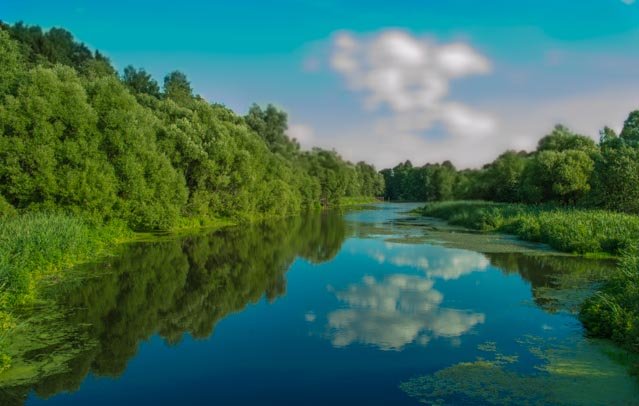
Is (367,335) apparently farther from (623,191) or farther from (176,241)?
(623,191)

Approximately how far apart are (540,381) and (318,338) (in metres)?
5.22

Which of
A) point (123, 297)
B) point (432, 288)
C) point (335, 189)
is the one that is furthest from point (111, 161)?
point (335, 189)

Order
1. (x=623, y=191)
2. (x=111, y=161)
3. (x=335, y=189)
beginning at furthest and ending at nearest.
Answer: (x=335, y=189) < (x=623, y=191) < (x=111, y=161)

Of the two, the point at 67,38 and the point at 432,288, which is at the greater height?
the point at 67,38

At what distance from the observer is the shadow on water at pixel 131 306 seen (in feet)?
33.8

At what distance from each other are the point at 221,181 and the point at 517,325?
114 ft

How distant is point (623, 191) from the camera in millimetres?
36469

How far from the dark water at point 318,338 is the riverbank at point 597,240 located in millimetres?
637

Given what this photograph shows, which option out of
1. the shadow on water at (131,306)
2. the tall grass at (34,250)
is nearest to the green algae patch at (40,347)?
the shadow on water at (131,306)

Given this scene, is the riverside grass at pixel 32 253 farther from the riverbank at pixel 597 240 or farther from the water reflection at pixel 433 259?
the water reflection at pixel 433 259

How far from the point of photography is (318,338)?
12555 mm

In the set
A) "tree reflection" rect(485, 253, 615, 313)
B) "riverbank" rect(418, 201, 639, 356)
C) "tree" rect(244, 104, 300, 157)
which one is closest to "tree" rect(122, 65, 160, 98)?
"tree" rect(244, 104, 300, 157)

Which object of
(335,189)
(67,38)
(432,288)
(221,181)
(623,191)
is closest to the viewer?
(432,288)

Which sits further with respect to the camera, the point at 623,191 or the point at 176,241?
the point at 623,191
